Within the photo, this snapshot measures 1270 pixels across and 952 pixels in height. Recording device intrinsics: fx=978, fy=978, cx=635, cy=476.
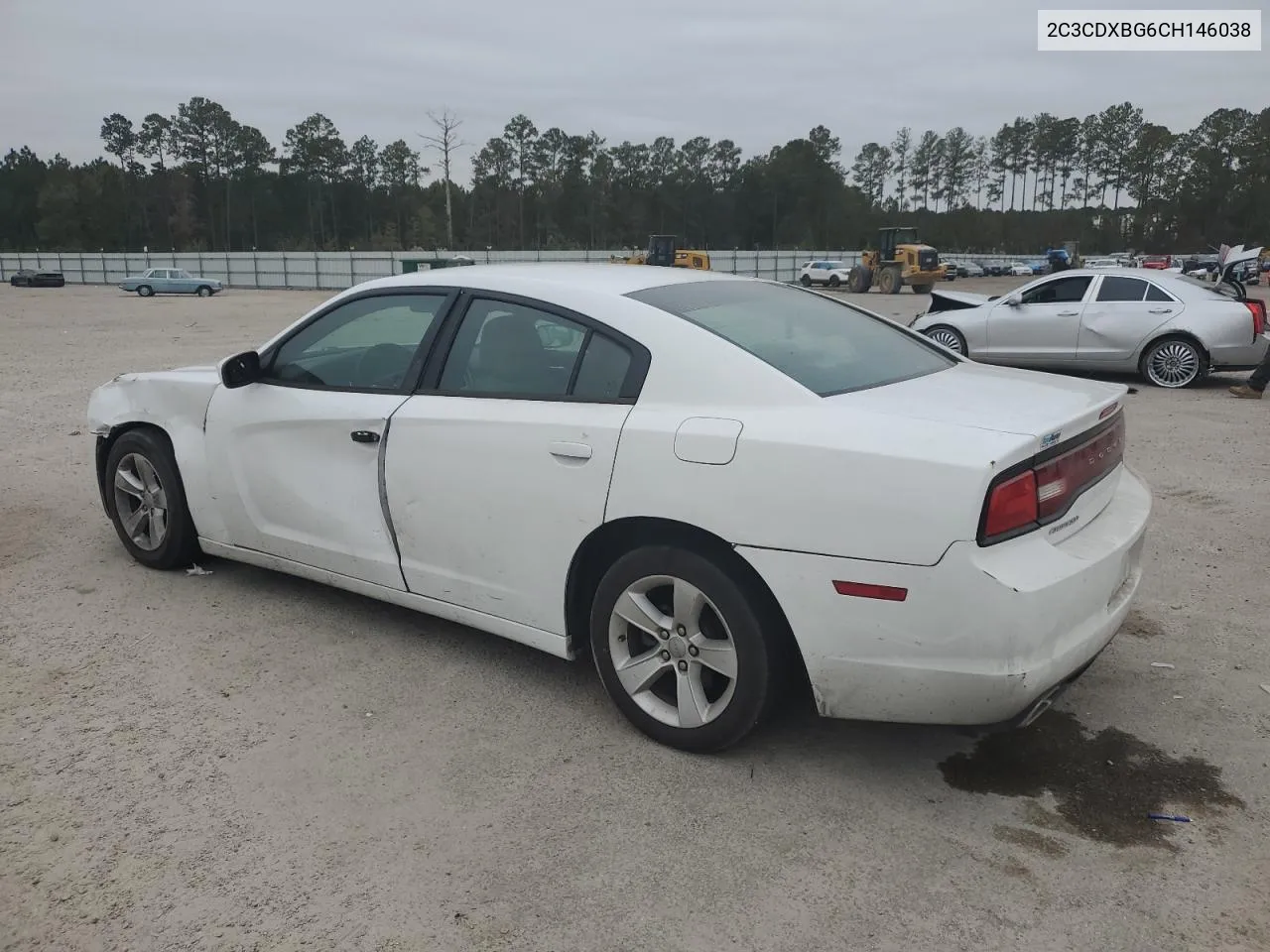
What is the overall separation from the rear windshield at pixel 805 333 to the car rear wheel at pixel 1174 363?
9.07 metres

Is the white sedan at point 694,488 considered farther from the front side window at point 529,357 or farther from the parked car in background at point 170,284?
the parked car in background at point 170,284

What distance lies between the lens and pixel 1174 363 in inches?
456

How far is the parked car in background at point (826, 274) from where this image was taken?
47844mm

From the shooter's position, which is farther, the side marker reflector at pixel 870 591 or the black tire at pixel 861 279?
the black tire at pixel 861 279

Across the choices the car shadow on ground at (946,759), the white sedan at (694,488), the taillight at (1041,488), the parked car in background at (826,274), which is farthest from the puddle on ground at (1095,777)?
the parked car in background at (826,274)

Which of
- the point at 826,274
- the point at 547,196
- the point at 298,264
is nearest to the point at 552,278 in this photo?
the point at 826,274

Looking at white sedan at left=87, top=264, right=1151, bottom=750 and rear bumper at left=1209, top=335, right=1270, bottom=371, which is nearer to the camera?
white sedan at left=87, top=264, right=1151, bottom=750

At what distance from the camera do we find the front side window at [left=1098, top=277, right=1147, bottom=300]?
462 inches

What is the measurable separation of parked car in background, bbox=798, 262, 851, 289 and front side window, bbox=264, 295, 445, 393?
A: 45438 mm

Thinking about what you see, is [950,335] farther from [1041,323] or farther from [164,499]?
[164,499]

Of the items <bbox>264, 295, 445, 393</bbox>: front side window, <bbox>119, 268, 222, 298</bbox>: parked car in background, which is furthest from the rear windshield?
<bbox>119, 268, 222, 298</bbox>: parked car in background

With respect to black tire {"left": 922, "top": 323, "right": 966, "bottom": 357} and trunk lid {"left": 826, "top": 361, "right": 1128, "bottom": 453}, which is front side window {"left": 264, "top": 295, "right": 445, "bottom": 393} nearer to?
trunk lid {"left": 826, "top": 361, "right": 1128, "bottom": 453}

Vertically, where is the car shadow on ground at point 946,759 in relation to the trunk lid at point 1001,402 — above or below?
below

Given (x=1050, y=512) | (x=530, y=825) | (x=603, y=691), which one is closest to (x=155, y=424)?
(x=603, y=691)
